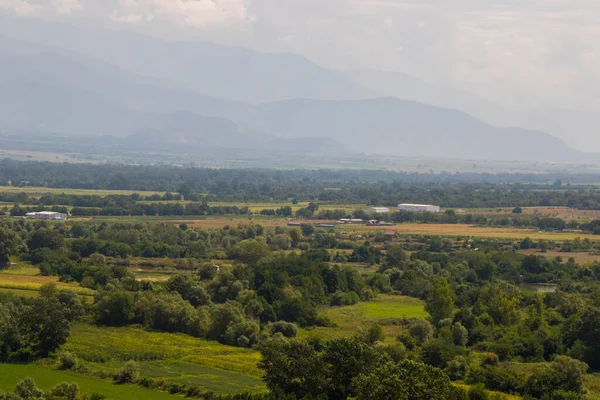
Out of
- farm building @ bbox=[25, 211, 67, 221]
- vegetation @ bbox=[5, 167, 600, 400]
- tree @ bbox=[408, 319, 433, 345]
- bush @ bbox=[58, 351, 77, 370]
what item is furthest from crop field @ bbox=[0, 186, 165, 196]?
bush @ bbox=[58, 351, 77, 370]

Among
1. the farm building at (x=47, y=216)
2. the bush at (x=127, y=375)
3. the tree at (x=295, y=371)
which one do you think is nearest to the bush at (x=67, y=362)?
the bush at (x=127, y=375)

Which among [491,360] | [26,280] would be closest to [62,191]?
[26,280]

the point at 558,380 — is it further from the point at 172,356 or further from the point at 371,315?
the point at 371,315

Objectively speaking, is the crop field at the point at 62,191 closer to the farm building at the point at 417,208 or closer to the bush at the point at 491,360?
the farm building at the point at 417,208

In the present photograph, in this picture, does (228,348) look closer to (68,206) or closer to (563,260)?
(563,260)

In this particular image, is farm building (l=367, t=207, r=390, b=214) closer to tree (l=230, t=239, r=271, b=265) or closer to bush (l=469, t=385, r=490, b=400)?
tree (l=230, t=239, r=271, b=265)
